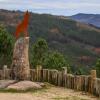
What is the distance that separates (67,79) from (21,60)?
2.83 metres

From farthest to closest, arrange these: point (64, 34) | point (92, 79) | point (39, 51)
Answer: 1. point (64, 34)
2. point (39, 51)
3. point (92, 79)

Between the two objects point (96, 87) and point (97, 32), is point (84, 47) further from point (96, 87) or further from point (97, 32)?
point (96, 87)

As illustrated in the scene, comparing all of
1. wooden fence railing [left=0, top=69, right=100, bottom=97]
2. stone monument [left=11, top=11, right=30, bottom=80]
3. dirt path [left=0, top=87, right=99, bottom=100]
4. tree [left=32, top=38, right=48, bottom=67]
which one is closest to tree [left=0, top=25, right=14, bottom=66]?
tree [left=32, top=38, right=48, bottom=67]

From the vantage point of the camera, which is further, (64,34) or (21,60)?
(64,34)

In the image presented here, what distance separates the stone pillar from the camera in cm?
2403

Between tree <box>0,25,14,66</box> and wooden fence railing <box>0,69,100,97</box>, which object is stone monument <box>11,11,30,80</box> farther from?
tree <box>0,25,14,66</box>

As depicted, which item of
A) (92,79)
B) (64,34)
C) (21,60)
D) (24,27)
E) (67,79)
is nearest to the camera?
(92,79)

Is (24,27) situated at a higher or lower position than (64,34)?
lower

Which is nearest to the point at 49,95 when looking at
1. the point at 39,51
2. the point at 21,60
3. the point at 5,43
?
the point at 21,60

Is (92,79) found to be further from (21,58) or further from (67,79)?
(21,58)

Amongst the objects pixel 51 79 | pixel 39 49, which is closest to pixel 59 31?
pixel 39 49

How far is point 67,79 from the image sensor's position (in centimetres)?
2362

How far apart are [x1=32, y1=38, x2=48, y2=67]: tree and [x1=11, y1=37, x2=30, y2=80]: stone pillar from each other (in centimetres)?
1993

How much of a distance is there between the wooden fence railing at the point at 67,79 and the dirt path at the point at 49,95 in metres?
0.54
